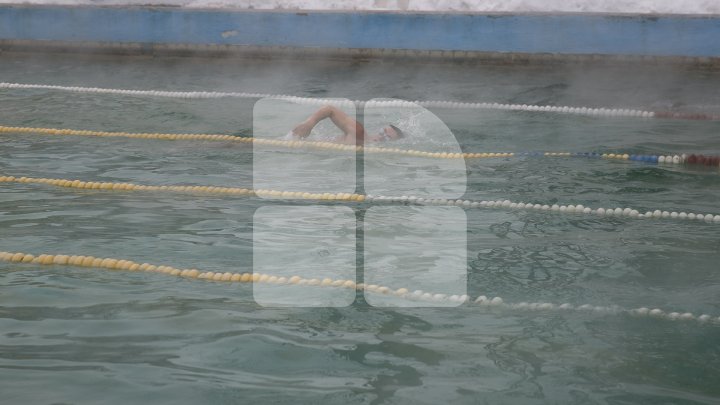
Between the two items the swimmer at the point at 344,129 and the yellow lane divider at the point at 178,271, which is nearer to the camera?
the yellow lane divider at the point at 178,271

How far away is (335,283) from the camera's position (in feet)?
13.8

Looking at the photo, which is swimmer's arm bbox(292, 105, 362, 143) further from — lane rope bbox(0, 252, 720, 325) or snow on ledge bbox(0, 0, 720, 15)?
snow on ledge bbox(0, 0, 720, 15)

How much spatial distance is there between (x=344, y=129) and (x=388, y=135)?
374 mm

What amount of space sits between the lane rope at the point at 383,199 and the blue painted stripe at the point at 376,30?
5.12 metres

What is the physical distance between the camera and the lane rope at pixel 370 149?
6875 mm

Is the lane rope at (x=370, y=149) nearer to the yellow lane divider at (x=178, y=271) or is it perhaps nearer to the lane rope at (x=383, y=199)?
the lane rope at (x=383, y=199)

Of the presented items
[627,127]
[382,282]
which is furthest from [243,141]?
[382,282]

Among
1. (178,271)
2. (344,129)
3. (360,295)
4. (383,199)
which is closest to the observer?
(360,295)

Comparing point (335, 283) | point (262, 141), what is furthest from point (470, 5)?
point (335, 283)

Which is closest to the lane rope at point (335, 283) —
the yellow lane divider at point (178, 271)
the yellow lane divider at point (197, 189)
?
the yellow lane divider at point (178, 271)

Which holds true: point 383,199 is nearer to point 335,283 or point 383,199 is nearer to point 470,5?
point 335,283

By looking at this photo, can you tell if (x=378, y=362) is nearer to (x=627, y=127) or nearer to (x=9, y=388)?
(x=9, y=388)

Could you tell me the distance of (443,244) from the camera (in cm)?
486

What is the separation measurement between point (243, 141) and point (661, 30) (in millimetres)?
5010
